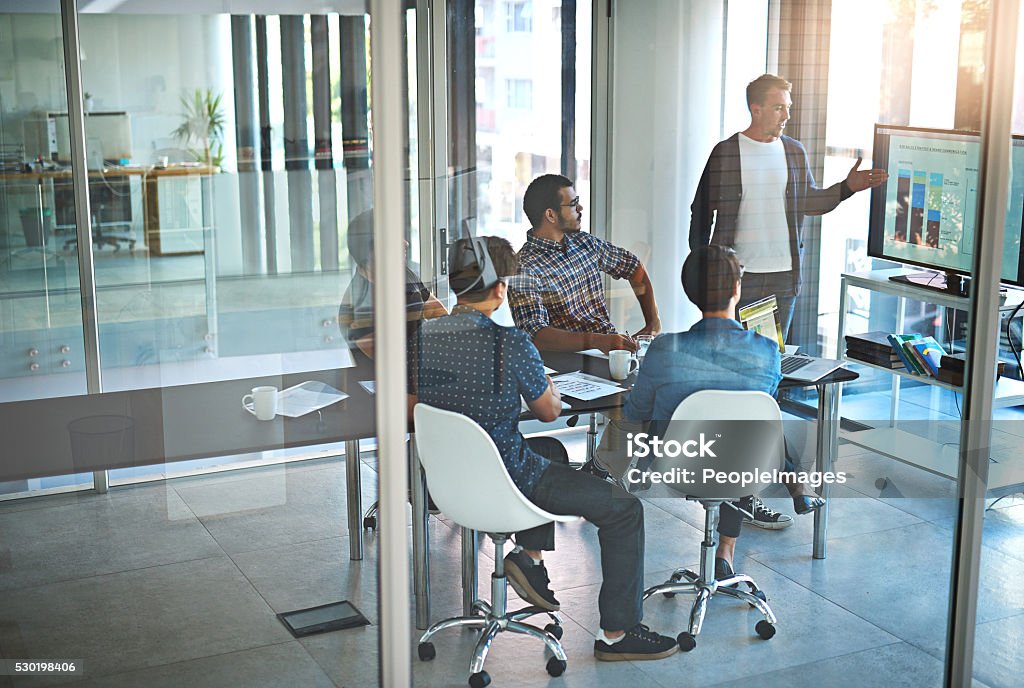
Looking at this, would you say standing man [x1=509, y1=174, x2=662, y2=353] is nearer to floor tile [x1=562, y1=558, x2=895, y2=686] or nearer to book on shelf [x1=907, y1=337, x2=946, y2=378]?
floor tile [x1=562, y1=558, x2=895, y2=686]

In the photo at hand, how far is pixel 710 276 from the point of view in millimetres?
3129

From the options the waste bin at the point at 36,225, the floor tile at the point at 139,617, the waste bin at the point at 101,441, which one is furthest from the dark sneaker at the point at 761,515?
the waste bin at the point at 36,225

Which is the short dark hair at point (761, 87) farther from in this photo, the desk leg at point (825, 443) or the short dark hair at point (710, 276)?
the desk leg at point (825, 443)

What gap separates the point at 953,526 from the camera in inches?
137

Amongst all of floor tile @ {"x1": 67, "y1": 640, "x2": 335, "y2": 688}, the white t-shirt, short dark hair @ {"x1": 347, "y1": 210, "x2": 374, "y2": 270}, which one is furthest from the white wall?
floor tile @ {"x1": 67, "y1": 640, "x2": 335, "y2": 688}

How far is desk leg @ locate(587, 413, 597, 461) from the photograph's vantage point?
10.2 ft

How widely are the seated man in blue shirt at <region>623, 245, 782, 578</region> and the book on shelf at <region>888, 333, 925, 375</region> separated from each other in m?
0.53

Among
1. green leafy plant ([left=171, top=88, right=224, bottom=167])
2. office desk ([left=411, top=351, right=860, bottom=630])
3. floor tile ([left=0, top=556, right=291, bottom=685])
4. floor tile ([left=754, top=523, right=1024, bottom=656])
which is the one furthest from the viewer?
floor tile ([left=754, top=523, right=1024, bottom=656])

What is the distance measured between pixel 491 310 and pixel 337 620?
95cm

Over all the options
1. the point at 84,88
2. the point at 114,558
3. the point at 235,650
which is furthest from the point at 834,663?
the point at 84,88

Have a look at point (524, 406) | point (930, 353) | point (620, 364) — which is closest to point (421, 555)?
point (524, 406)

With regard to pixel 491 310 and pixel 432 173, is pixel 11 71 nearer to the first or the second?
pixel 432 173

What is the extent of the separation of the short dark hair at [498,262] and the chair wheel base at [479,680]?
1040 mm

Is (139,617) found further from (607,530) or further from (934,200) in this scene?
(934,200)
